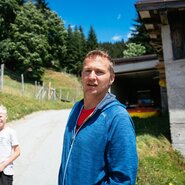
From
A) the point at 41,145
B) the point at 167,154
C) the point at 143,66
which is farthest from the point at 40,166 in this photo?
the point at 143,66

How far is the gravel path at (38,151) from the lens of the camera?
22.3 ft

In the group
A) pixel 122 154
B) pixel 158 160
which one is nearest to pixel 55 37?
pixel 158 160

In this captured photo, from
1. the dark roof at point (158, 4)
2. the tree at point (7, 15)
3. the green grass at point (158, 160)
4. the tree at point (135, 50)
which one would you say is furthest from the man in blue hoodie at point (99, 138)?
the tree at point (135, 50)

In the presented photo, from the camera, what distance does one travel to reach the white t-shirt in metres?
4.02

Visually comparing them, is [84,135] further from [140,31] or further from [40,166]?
[140,31]

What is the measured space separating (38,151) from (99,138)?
24.9 feet

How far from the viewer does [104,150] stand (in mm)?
2072

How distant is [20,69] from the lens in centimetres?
4334

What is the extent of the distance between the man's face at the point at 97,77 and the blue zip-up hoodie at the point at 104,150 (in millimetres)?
85

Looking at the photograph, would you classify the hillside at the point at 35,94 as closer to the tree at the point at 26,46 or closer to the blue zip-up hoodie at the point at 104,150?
the tree at the point at 26,46

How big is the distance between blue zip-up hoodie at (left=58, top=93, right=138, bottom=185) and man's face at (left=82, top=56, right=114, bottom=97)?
85mm

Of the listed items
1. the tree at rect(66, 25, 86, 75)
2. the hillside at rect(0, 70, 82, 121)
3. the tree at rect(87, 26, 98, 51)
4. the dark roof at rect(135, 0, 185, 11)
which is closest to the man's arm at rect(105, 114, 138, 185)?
the dark roof at rect(135, 0, 185, 11)

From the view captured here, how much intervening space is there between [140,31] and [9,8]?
20.7m

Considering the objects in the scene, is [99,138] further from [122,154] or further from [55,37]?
[55,37]
